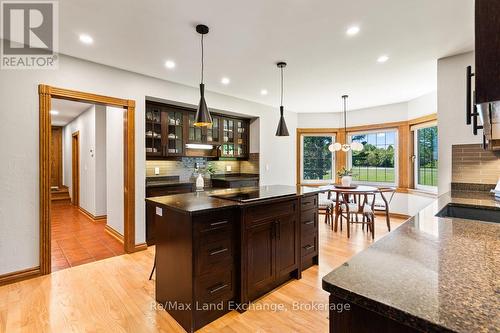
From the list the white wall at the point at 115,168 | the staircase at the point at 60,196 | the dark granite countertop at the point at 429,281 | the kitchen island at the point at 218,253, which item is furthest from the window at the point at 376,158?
the staircase at the point at 60,196

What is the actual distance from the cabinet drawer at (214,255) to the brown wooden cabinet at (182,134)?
257 centimetres

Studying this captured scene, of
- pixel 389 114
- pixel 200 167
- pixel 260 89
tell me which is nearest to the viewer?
pixel 260 89

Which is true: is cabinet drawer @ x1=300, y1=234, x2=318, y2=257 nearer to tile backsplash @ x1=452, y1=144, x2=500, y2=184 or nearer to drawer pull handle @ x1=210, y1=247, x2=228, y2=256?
drawer pull handle @ x1=210, y1=247, x2=228, y2=256

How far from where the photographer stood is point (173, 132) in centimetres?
433

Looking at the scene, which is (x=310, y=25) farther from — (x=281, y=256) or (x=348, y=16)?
(x=281, y=256)

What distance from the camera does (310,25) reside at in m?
2.38

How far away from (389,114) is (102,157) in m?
6.48

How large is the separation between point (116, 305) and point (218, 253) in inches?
44.7

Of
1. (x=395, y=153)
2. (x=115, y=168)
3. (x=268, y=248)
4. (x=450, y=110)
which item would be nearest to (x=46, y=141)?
(x=115, y=168)

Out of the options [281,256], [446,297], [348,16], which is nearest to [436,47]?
[348,16]

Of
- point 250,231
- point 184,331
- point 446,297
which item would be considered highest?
point 446,297

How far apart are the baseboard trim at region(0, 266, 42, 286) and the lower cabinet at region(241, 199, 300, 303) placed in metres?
2.45

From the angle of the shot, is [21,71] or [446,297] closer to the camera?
[446,297]

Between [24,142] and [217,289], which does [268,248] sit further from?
[24,142]
